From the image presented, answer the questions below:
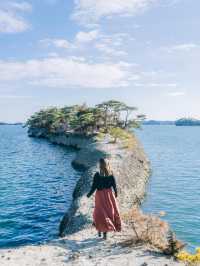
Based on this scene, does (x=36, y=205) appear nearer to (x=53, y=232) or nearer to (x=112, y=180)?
(x=53, y=232)

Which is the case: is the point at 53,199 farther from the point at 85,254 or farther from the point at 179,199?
the point at 85,254

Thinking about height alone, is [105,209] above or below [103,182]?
below

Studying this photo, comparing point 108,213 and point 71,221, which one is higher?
point 108,213

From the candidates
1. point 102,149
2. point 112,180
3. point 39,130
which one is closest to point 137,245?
point 112,180

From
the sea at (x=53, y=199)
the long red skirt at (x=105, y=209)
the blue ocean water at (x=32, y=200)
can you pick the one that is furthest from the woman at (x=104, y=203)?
the blue ocean water at (x=32, y=200)

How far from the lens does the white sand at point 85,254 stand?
48.2ft

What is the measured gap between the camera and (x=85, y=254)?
15492 millimetres

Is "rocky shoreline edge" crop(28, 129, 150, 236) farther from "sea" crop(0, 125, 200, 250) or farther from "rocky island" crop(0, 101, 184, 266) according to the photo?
"sea" crop(0, 125, 200, 250)

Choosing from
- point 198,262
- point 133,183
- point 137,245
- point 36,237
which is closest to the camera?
point 198,262

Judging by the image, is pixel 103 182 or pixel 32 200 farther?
pixel 32 200

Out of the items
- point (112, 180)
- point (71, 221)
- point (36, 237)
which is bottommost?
point (36, 237)

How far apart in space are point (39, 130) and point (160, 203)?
415 ft

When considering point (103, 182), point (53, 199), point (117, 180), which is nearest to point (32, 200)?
point (53, 199)

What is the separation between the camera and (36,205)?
33062 millimetres
